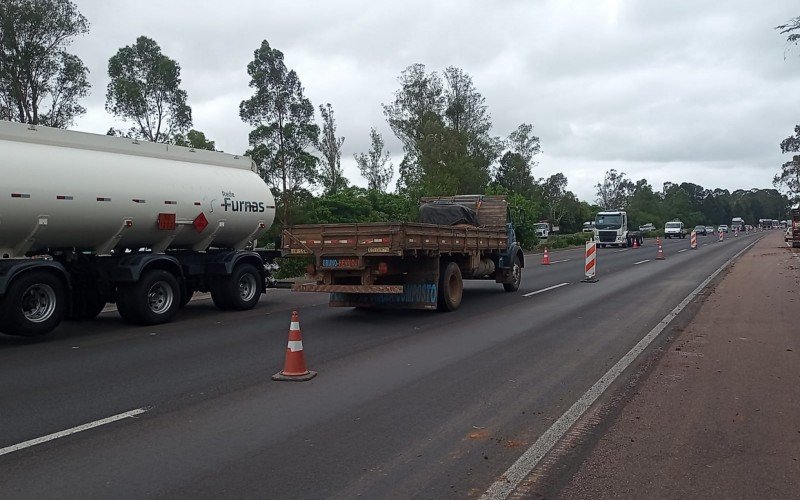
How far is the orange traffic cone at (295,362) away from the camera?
7727 mm

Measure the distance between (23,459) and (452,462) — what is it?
3.28 m

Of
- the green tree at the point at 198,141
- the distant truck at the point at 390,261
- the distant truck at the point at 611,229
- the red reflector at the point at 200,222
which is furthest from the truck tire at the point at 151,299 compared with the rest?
the distant truck at the point at 611,229

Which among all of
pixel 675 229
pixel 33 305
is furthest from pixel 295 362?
pixel 675 229

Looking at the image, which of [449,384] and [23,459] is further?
[449,384]

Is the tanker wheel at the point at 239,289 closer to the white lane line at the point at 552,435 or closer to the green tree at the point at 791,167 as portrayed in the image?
the white lane line at the point at 552,435

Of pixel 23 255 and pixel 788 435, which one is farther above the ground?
pixel 23 255

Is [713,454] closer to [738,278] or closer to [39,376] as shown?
Result: [39,376]

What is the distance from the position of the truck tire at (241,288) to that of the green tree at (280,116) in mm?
22209

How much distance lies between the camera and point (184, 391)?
23.8 ft

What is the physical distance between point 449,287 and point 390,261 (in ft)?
6.00

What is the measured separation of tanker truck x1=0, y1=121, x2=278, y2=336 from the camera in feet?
33.7

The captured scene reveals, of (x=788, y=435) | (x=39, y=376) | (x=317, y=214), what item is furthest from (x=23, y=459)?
(x=317, y=214)

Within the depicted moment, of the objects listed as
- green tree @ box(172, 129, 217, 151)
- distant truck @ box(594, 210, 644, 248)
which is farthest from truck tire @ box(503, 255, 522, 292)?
distant truck @ box(594, 210, 644, 248)

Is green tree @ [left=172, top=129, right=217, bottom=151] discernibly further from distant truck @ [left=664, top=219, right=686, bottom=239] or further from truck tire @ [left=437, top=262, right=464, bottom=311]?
distant truck @ [left=664, top=219, right=686, bottom=239]
